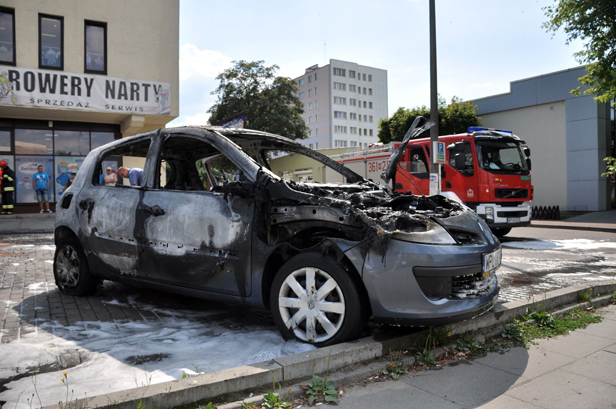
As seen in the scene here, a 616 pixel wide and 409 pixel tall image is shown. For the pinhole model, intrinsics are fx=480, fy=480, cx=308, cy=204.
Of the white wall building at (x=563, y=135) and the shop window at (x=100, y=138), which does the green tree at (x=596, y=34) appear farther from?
the shop window at (x=100, y=138)

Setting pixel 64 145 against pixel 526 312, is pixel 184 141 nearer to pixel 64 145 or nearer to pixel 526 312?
pixel 526 312

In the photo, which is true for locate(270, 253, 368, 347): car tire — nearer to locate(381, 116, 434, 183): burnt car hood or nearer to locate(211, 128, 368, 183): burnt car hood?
locate(211, 128, 368, 183): burnt car hood

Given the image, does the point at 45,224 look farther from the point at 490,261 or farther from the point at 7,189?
the point at 490,261

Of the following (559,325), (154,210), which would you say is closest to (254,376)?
(154,210)

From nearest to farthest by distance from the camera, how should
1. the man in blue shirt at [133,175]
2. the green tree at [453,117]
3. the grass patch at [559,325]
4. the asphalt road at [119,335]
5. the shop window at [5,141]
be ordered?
the asphalt road at [119,335] < the grass patch at [559,325] < the man in blue shirt at [133,175] < the shop window at [5,141] < the green tree at [453,117]

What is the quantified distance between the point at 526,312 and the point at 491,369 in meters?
1.42

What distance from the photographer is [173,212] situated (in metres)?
4.18

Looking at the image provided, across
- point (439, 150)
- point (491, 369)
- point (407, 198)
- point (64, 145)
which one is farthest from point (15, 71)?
point (491, 369)

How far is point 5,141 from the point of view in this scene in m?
18.1

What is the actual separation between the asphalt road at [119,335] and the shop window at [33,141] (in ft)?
44.9

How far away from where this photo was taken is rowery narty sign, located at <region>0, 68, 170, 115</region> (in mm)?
16141

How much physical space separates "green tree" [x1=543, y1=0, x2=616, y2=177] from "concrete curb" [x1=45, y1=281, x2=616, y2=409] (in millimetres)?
13484

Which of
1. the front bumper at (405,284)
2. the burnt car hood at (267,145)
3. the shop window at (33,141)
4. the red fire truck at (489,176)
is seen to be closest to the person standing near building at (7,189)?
the shop window at (33,141)

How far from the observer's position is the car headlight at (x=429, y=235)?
332 cm
